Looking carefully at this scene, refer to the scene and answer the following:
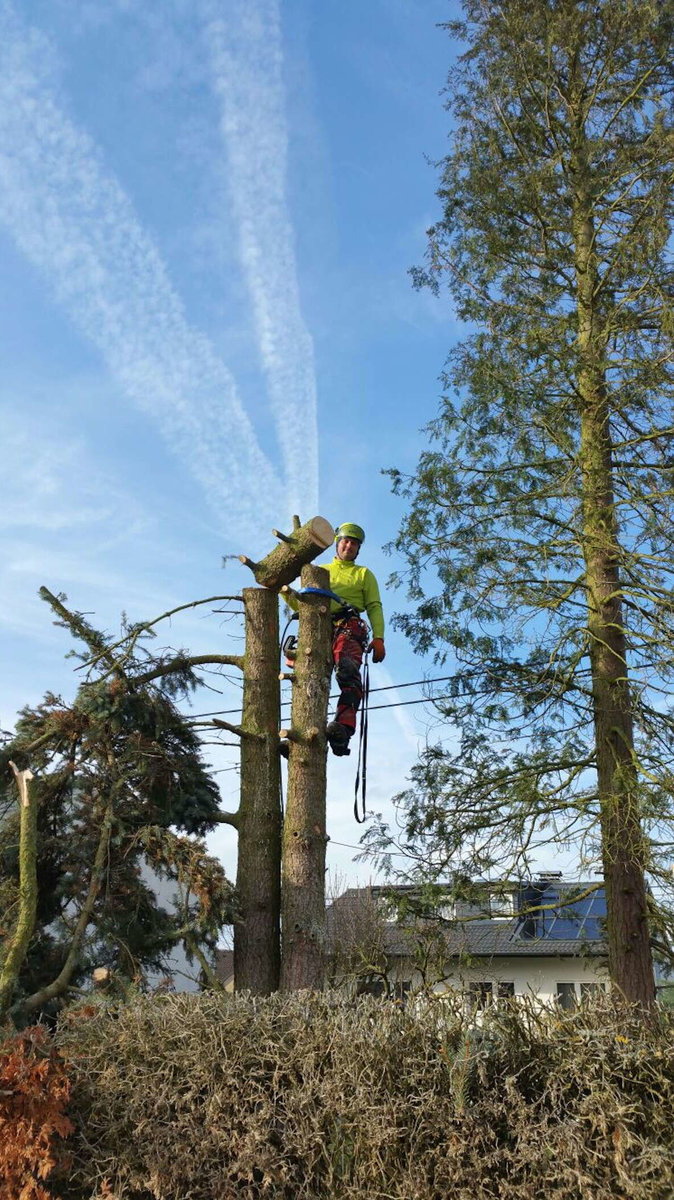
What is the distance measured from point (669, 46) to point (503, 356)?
367 centimetres

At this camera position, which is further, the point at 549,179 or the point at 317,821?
the point at 549,179

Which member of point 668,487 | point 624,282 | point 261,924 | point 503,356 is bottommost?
point 261,924

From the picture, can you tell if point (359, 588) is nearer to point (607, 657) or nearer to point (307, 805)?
point (307, 805)

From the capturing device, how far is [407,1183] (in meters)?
3.80

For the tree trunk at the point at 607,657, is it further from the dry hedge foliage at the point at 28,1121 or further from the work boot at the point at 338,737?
the dry hedge foliage at the point at 28,1121

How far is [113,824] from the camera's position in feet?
22.0

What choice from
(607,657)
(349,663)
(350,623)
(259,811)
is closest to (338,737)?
(349,663)

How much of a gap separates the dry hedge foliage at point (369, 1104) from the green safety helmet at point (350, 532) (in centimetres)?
397

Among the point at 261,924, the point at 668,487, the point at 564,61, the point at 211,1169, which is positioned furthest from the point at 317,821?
the point at 564,61

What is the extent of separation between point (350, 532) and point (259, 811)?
2.33 m

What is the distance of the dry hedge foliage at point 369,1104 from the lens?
12.0 ft

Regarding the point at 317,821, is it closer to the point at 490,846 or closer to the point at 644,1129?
the point at 490,846

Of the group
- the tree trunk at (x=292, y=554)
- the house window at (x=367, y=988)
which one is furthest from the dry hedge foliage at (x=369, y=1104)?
the tree trunk at (x=292, y=554)

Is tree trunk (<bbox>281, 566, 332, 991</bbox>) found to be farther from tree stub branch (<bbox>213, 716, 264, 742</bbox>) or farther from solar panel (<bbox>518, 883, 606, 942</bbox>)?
solar panel (<bbox>518, 883, 606, 942</bbox>)
